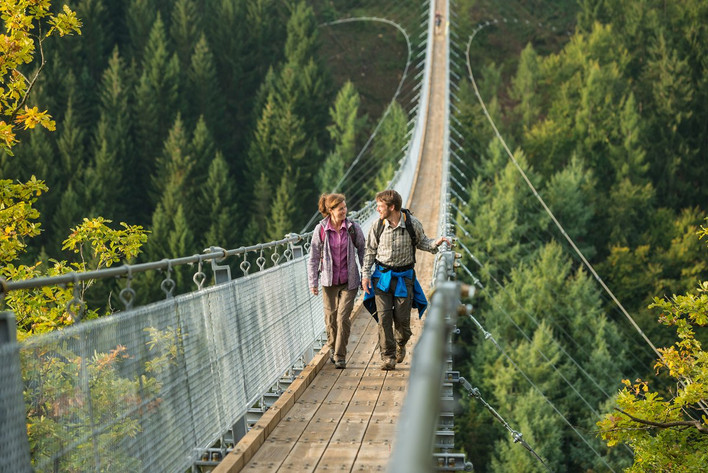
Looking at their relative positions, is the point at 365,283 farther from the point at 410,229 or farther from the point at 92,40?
the point at 92,40

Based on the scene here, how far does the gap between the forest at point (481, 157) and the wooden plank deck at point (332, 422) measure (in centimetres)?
2305

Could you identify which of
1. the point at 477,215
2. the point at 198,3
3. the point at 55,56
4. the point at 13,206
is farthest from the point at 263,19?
the point at 13,206

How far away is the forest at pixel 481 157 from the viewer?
1266 inches

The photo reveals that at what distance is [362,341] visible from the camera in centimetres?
711

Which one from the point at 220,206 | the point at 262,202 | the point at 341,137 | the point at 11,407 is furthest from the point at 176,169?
the point at 11,407

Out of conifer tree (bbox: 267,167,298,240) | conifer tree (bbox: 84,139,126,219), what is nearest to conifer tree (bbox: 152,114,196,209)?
conifer tree (bbox: 84,139,126,219)

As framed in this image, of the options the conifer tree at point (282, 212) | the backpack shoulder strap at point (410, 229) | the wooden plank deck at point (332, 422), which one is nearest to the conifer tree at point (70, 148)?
the conifer tree at point (282, 212)

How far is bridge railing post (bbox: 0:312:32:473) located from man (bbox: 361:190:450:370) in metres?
3.08

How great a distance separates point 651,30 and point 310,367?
4826cm

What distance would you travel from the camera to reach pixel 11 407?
2.49 metres

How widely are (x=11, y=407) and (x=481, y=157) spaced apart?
41.1 m

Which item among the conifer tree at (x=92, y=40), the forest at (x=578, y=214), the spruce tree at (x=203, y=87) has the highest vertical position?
the conifer tree at (x=92, y=40)

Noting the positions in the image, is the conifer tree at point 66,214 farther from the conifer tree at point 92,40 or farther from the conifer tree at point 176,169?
the conifer tree at point 92,40

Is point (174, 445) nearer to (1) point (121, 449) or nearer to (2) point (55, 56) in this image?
(1) point (121, 449)
